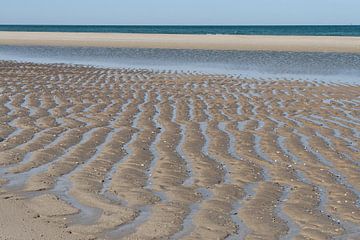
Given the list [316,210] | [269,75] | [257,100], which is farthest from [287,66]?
[316,210]

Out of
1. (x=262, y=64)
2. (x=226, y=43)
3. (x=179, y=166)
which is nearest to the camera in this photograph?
(x=179, y=166)

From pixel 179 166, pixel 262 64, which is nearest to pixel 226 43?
pixel 262 64

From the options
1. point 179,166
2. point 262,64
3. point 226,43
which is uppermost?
point 179,166

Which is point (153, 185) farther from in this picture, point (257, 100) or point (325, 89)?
point (325, 89)

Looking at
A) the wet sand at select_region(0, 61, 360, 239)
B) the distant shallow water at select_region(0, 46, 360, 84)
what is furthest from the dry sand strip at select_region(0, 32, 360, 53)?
the wet sand at select_region(0, 61, 360, 239)

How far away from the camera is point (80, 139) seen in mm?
8875

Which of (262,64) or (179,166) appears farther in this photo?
(262,64)

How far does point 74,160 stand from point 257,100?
7.26m

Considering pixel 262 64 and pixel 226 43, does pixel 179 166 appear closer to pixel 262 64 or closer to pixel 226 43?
pixel 262 64

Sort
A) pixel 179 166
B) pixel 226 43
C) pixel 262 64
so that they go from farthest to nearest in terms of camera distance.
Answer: pixel 226 43
pixel 262 64
pixel 179 166

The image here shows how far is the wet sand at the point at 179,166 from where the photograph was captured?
205 inches

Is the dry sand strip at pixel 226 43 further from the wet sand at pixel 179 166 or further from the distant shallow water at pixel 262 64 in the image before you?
the wet sand at pixel 179 166

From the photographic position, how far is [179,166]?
289 inches

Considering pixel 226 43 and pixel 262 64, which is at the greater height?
pixel 262 64
